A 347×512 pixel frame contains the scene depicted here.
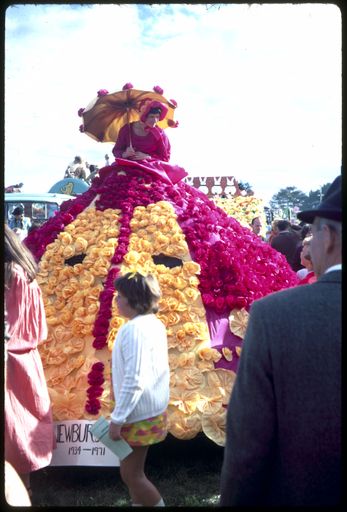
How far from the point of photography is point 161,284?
4324mm

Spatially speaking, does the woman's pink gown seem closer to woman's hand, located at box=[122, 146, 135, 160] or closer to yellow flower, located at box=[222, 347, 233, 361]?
yellow flower, located at box=[222, 347, 233, 361]

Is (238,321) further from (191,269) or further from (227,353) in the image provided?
(191,269)

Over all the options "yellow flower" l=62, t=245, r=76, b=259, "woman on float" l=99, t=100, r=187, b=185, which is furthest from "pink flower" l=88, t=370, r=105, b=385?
"woman on float" l=99, t=100, r=187, b=185

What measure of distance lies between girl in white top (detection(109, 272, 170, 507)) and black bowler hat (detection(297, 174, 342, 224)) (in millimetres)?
1283

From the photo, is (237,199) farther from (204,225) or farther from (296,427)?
(296,427)

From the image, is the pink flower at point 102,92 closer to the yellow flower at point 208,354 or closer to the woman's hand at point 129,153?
the woman's hand at point 129,153

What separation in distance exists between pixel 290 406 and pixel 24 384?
2125mm

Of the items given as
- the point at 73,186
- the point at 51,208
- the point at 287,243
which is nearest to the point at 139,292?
the point at 287,243

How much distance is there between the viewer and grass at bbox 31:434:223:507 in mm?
3906

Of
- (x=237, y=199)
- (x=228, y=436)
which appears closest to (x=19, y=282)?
(x=228, y=436)

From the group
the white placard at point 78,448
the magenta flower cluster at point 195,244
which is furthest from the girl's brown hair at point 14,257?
the white placard at point 78,448

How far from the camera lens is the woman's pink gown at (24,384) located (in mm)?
3518

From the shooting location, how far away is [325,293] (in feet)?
6.31

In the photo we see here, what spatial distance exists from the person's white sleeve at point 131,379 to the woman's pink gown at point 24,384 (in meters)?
0.78
